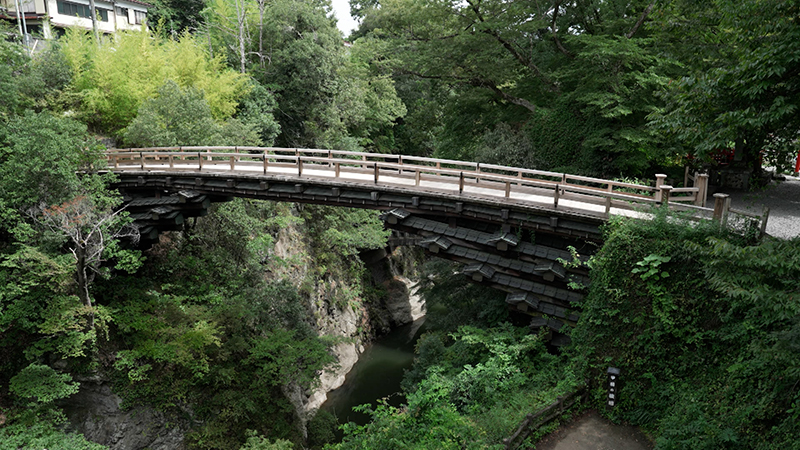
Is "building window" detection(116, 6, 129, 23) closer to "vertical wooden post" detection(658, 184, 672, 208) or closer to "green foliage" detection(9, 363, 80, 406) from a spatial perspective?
"green foliage" detection(9, 363, 80, 406)

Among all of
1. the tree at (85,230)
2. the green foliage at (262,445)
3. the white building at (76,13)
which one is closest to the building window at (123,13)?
the white building at (76,13)

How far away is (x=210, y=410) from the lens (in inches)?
614

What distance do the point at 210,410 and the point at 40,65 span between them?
1786 cm

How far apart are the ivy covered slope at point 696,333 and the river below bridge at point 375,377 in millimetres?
11176

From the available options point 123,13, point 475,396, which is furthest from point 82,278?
point 123,13

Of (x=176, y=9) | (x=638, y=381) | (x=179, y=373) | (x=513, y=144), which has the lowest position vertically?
(x=179, y=373)

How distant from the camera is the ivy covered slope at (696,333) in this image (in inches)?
311

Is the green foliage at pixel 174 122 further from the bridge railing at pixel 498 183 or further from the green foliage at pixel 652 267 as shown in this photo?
the green foliage at pixel 652 267

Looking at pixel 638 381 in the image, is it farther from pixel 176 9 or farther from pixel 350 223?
pixel 176 9

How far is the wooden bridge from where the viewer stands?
11.7 metres

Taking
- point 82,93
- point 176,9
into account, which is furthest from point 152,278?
point 176,9

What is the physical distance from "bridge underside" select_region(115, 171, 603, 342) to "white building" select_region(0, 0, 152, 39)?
24131 millimetres

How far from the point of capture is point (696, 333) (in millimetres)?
9633

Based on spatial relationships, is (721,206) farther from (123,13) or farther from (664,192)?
(123,13)
